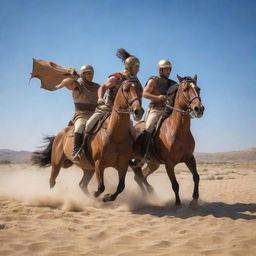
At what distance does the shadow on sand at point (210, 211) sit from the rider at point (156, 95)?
143 centimetres

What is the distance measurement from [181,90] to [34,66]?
5.14 meters

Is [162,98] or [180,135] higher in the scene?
[162,98]

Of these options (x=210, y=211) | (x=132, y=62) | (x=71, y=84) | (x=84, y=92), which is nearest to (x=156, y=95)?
(x=132, y=62)

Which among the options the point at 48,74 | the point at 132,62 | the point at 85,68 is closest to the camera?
the point at 132,62

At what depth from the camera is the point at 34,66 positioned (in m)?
9.80

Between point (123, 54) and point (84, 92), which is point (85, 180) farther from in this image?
point (123, 54)

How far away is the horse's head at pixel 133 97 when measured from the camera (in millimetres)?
6184

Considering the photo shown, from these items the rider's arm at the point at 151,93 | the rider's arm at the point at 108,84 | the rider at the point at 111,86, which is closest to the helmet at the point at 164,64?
the rider's arm at the point at 151,93

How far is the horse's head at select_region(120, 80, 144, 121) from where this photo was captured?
6.18 m

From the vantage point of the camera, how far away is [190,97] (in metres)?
6.93

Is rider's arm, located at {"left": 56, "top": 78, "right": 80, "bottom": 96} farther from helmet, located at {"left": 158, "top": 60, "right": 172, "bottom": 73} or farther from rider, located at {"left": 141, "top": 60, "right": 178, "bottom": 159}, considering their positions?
helmet, located at {"left": 158, "top": 60, "right": 172, "bottom": 73}

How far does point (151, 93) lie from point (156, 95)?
0.50ft

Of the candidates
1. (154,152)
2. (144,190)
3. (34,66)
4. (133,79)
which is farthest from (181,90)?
(34,66)

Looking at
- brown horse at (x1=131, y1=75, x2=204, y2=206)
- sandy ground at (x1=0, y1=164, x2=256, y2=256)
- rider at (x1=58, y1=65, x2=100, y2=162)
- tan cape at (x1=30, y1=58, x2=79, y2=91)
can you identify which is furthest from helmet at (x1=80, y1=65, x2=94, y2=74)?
sandy ground at (x1=0, y1=164, x2=256, y2=256)
